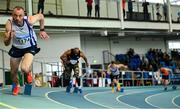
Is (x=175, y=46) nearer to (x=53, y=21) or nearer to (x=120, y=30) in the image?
(x=120, y=30)

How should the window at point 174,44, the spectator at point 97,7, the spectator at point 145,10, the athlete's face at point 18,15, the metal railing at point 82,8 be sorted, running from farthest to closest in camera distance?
the window at point 174,44 → the spectator at point 145,10 → the spectator at point 97,7 → the metal railing at point 82,8 → the athlete's face at point 18,15

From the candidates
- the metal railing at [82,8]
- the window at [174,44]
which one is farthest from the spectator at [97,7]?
the window at [174,44]

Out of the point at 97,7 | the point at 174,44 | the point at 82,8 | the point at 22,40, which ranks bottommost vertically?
the point at 22,40

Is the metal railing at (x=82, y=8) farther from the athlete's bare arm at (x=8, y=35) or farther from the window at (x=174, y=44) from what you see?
the athlete's bare arm at (x=8, y=35)

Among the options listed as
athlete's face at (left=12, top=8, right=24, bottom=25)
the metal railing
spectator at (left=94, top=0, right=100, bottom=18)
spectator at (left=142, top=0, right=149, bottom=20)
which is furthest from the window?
athlete's face at (left=12, top=8, right=24, bottom=25)

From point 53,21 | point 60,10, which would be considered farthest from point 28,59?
point 60,10

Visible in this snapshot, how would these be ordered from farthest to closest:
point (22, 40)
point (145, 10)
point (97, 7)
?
point (145, 10), point (97, 7), point (22, 40)

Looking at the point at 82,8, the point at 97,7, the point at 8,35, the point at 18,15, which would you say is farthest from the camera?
the point at 82,8

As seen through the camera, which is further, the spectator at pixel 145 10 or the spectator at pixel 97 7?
the spectator at pixel 145 10

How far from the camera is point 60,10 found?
2550 centimetres

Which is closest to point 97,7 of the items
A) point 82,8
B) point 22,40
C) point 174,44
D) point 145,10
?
point 82,8

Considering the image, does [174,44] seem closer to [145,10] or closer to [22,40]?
[145,10]

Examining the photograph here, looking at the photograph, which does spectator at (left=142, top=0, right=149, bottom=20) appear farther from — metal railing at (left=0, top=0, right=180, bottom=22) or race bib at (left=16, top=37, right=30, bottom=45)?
race bib at (left=16, top=37, right=30, bottom=45)

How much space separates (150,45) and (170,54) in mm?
1747
